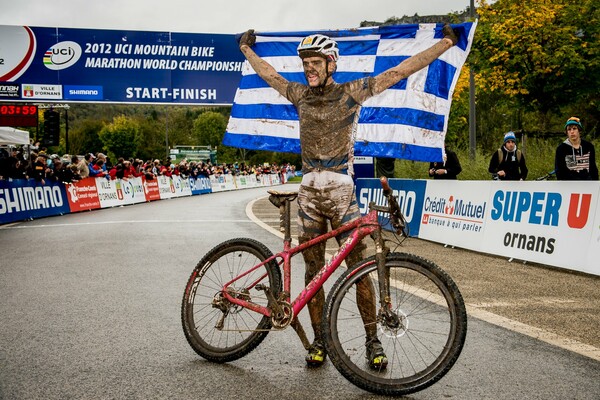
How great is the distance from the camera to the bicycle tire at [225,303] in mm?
4609

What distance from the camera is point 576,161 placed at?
1042 cm

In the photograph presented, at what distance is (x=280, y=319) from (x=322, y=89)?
4.76 ft

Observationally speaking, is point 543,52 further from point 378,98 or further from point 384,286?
point 384,286

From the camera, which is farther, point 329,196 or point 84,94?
point 84,94

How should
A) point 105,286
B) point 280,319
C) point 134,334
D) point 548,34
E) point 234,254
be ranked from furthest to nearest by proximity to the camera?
point 548,34
point 105,286
point 134,334
point 234,254
point 280,319

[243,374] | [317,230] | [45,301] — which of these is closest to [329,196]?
[317,230]

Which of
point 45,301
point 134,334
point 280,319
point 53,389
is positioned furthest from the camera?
point 45,301

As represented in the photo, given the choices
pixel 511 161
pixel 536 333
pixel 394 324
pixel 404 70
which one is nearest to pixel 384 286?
pixel 394 324

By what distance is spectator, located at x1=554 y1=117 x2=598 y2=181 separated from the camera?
10375 millimetres

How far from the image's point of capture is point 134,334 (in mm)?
5523

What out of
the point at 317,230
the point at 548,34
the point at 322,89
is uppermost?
the point at 548,34

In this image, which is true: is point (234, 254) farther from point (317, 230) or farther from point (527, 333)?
point (527, 333)

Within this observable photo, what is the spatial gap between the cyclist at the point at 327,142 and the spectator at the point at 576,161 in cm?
633

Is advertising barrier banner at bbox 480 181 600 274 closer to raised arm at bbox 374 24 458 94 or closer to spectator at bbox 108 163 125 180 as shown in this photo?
raised arm at bbox 374 24 458 94
